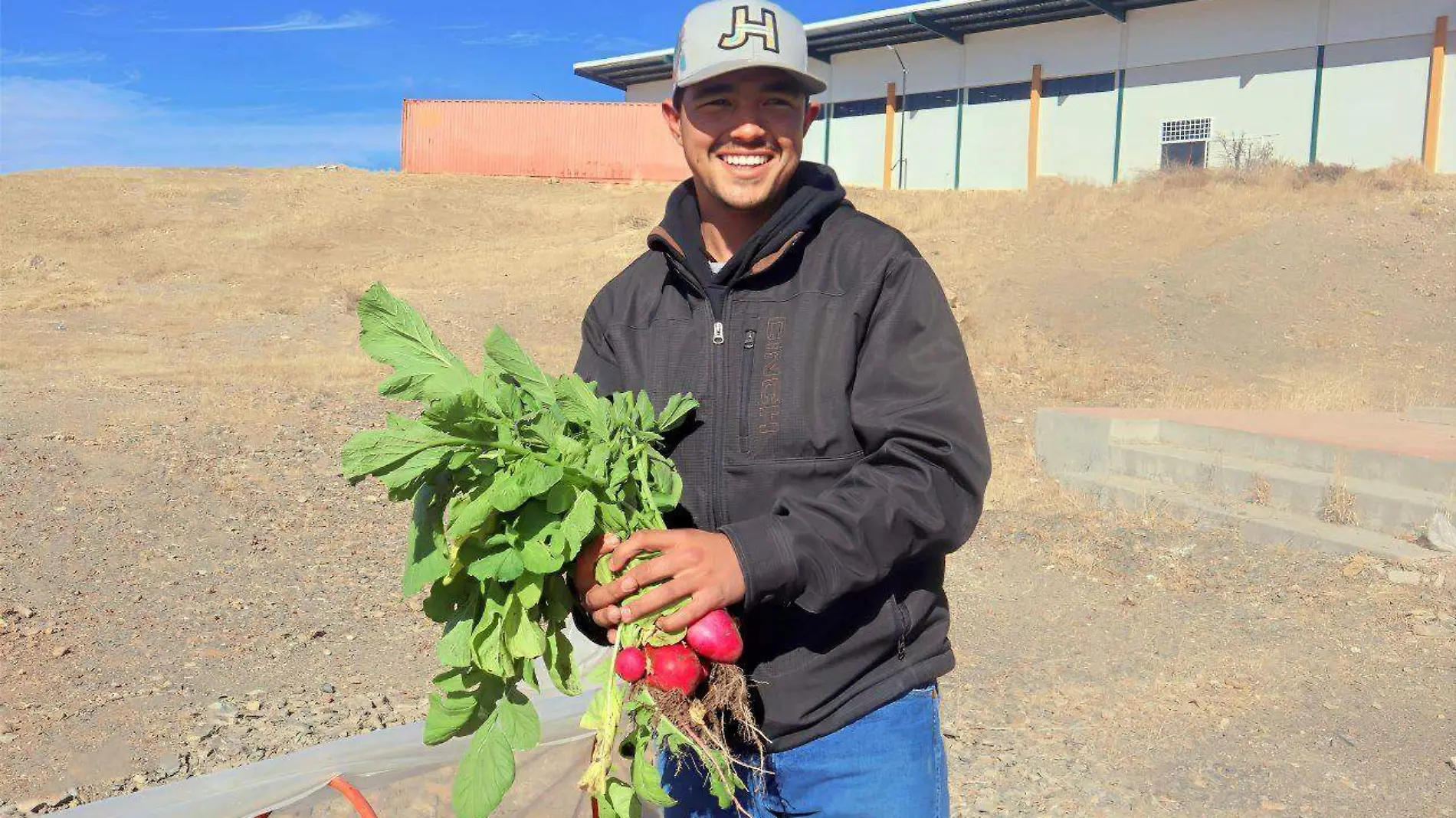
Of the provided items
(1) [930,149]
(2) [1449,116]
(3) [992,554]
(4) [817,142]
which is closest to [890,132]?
(1) [930,149]

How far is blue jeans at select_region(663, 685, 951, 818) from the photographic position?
1.82 m

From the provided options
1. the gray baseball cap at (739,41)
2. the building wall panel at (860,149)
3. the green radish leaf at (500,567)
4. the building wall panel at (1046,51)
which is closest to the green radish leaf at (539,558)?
the green radish leaf at (500,567)

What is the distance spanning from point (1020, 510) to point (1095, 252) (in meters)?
11.5

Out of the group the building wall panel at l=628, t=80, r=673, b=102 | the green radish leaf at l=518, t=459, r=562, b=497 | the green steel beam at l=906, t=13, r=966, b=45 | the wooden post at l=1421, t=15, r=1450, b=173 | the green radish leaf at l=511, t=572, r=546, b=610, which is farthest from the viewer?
the building wall panel at l=628, t=80, r=673, b=102

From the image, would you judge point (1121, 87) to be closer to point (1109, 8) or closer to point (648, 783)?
point (1109, 8)

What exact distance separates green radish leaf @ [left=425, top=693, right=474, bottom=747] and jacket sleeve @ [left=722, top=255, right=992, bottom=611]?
619 millimetres

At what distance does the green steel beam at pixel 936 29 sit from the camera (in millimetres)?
27172

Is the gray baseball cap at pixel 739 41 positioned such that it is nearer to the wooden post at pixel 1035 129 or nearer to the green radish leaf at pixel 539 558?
the green radish leaf at pixel 539 558

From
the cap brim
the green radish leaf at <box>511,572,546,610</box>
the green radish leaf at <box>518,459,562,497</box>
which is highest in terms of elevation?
the cap brim

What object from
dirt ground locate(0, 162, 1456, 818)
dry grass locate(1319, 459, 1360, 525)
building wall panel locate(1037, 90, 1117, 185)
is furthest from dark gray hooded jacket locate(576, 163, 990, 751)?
building wall panel locate(1037, 90, 1117, 185)

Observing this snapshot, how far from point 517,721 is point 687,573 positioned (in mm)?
528

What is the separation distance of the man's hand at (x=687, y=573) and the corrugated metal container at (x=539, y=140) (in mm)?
29643

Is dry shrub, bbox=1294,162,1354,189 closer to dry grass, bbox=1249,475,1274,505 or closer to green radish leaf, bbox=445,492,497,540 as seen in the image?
dry grass, bbox=1249,475,1274,505

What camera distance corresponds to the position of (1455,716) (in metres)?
4.57
